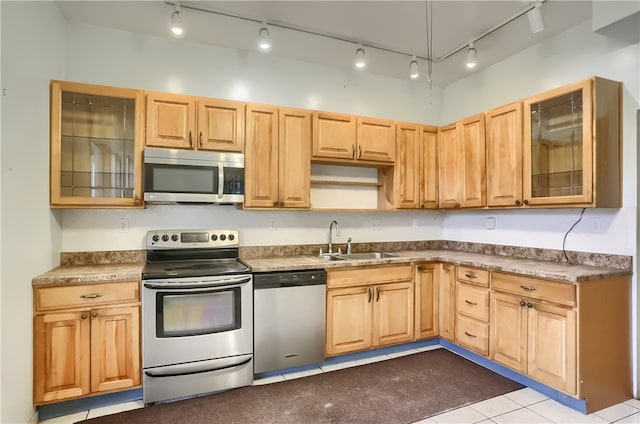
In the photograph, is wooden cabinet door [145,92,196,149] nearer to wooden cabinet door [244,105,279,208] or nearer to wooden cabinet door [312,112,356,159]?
wooden cabinet door [244,105,279,208]

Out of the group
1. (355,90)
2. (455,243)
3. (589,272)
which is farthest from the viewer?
(455,243)

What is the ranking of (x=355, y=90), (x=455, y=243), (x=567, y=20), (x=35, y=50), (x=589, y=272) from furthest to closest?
(x=455, y=243), (x=355, y=90), (x=567, y=20), (x=589, y=272), (x=35, y=50)

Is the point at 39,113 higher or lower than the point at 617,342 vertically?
higher

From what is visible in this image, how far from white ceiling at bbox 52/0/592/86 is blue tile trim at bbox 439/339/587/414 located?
2.89 m

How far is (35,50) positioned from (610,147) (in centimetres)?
412

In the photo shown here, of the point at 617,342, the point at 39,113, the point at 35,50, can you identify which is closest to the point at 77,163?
the point at 39,113

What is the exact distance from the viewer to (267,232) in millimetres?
3434

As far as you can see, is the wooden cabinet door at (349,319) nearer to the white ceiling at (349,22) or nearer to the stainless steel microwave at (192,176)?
the stainless steel microwave at (192,176)

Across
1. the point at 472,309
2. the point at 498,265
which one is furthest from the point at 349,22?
the point at 472,309

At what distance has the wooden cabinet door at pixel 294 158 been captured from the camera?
317 cm

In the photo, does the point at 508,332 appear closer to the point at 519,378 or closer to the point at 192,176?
the point at 519,378

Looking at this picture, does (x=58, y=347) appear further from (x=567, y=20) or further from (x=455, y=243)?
(x=567, y=20)

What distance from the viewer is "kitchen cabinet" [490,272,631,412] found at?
90.9 inches

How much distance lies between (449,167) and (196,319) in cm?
297
